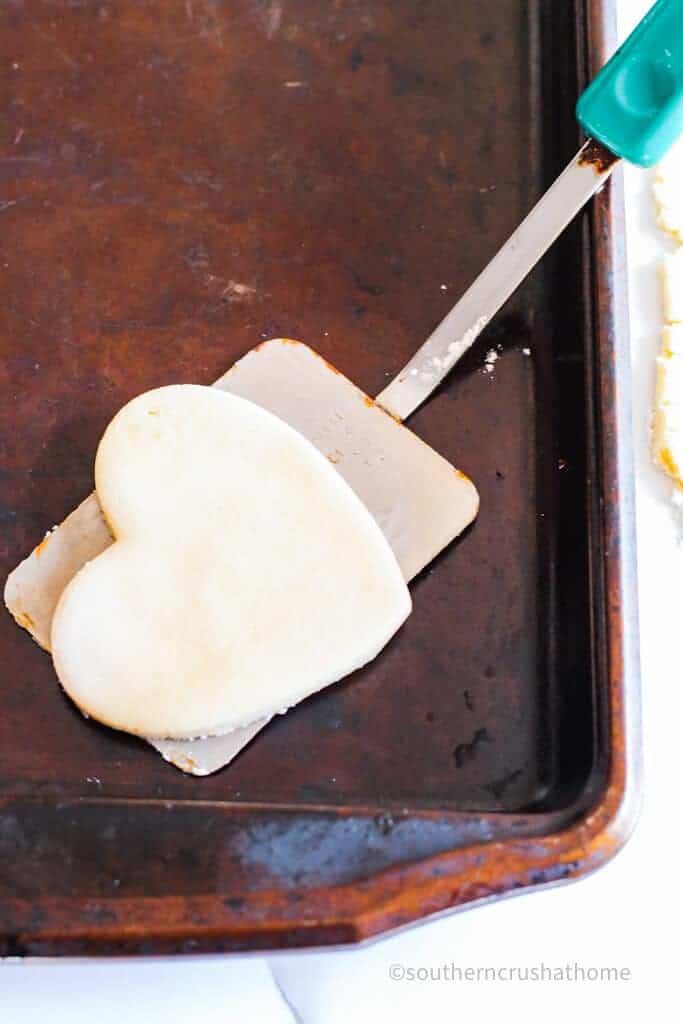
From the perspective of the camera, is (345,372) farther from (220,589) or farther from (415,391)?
(220,589)

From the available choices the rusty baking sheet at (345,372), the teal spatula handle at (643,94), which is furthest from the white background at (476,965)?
the teal spatula handle at (643,94)

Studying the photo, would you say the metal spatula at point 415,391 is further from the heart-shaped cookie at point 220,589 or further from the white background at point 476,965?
the white background at point 476,965

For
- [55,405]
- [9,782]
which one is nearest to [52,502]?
[55,405]

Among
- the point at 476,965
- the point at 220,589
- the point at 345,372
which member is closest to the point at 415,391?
the point at 345,372

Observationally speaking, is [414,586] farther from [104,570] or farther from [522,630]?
[104,570]

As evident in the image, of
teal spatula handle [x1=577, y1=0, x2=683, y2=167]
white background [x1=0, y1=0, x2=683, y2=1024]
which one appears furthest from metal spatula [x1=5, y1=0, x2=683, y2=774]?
white background [x1=0, y1=0, x2=683, y2=1024]

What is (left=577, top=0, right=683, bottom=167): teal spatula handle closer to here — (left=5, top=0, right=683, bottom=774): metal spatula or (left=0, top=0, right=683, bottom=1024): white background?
(left=5, top=0, right=683, bottom=774): metal spatula
